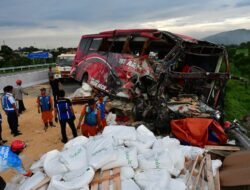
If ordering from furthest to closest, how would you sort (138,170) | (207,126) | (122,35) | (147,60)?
(122,35) < (147,60) < (207,126) < (138,170)

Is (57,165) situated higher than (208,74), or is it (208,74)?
(208,74)

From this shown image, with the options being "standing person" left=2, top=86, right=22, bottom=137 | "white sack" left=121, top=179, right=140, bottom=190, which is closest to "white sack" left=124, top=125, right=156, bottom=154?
"white sack" left=121, top=179, right=140, bottom=190

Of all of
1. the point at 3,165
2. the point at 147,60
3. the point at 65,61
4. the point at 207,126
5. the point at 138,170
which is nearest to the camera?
the point at 3,165

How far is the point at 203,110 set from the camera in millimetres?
8828

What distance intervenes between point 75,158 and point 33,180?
70 centimetres

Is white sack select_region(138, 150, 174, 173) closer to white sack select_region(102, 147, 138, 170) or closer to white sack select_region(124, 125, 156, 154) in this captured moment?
white sack select_region(102, 147, 138, 170)

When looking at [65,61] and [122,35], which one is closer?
[122,35]

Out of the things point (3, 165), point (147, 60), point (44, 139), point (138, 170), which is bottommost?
point (44, 139)

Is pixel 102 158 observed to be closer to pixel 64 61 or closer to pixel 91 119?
pixel 91 119

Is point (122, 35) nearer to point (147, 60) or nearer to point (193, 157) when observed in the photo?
point (147, 60)

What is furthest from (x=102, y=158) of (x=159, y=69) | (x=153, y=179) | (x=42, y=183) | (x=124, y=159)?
(x=159, y=69)

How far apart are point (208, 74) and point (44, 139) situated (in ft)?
14.7

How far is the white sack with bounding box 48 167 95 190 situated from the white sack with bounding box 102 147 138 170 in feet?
0.98

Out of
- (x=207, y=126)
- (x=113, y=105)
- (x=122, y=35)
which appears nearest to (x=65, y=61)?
(x=122, y=35)
